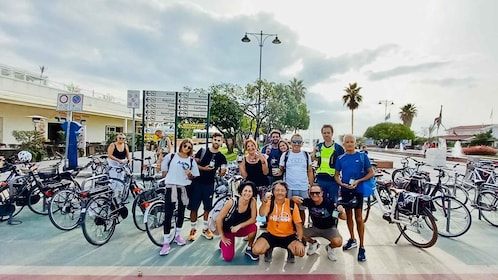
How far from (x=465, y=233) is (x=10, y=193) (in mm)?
7575

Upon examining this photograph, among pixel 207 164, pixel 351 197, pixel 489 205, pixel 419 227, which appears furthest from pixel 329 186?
pixel 489 205

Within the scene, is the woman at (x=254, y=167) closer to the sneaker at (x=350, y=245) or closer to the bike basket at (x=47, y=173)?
the sneaker at (x=350, y=245)

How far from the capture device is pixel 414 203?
13.6 ft

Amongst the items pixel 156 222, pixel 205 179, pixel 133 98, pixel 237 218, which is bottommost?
pixel 156 222

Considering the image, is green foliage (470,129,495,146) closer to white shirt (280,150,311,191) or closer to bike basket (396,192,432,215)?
bike basket (396,192,432,215)

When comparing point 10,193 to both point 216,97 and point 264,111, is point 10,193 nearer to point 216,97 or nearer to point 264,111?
point 216,97

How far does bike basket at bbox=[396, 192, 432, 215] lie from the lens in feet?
13.6

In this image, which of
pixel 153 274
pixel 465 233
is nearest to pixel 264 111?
pixel 465 233

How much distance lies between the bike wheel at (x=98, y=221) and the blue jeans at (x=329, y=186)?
122 inches

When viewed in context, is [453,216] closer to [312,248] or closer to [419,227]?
[419,227]

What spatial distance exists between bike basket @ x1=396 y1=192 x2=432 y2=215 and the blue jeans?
99cm

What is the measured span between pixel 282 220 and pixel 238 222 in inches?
21.8

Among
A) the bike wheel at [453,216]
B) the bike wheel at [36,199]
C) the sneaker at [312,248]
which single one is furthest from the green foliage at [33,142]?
the bike wheel at [453,216]

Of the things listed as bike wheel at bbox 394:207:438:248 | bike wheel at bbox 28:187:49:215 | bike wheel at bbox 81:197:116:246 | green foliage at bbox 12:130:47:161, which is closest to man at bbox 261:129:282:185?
bike wheel at bbox 394:207:438:248
